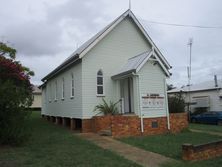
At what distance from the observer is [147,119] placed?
647 inches

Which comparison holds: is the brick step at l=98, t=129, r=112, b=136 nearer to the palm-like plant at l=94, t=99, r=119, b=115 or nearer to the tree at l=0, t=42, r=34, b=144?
the palm-like plant at l=94, t=99, r=119, b=115

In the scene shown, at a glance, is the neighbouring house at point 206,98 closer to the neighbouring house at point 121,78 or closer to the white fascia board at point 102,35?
the neighbouring house at point 121,78

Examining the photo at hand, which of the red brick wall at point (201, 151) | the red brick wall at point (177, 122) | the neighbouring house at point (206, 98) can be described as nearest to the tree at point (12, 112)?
the red brick wall at point (201, 151)

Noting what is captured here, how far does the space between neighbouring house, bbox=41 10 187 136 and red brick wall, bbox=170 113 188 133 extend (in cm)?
38

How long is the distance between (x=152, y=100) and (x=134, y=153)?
6.87 metres

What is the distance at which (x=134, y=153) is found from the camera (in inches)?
409

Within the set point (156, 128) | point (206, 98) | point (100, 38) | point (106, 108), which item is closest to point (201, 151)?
point (156, 128)

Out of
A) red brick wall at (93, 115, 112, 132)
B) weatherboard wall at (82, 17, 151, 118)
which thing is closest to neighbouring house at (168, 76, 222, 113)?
weatherboard wall at (82, 17, 151, 118)

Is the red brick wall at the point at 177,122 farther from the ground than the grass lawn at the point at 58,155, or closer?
farther from the ground

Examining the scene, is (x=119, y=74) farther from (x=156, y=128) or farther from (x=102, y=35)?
(x=156, y=128)

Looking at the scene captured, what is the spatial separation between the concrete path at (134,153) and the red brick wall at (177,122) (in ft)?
18.5

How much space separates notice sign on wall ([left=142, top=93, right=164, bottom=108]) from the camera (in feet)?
54.0

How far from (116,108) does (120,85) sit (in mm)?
1981

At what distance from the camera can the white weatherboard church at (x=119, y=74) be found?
54.3 feet
